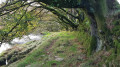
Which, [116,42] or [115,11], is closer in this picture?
[116,42]

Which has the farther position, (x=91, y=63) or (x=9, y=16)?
(x=9, y=16)

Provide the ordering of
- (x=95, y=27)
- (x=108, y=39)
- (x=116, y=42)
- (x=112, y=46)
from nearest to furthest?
(x=116, y=42), (x=112, y=46), (x=108, y=39), (x=95, y=27)

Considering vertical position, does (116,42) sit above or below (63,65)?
above

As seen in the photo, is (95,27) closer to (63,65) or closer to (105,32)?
(105,32)

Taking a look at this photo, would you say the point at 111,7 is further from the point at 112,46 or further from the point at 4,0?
the point at 4,0

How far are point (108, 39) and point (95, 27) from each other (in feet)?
5.03

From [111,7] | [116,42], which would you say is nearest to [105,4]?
[111,7]

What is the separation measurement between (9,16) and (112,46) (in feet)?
19.5

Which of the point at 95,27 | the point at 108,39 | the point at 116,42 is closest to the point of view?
the point at 116,42

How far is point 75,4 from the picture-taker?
5.88 meters

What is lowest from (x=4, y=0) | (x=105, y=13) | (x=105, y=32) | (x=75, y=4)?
(x=105, y=32)

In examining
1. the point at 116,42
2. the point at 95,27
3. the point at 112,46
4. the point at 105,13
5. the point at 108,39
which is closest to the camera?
the point at 116,42

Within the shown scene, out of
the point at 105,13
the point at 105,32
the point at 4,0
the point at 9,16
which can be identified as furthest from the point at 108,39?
the point at 4,0

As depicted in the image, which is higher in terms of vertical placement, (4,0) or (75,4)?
(4,0)
